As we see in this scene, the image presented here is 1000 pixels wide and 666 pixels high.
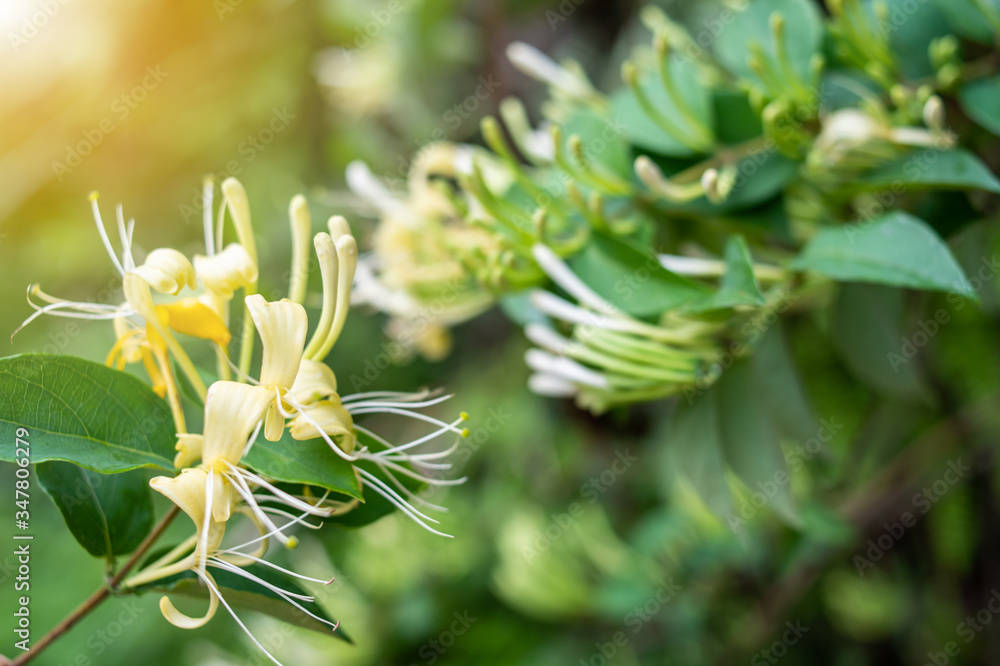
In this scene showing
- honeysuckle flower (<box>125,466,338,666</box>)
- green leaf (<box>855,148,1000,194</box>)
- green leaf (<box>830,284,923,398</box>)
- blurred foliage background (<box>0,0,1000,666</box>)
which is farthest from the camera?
blurred foliage background (<box>0,0,1000,666</box>)

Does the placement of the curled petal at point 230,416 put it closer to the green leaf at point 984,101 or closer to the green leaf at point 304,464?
the green leaf at point 304,464

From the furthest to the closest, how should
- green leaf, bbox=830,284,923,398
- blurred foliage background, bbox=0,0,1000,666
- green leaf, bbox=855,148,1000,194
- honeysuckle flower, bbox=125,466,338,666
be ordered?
blurred foliage background, bbox=0,0,1000,666 → green leaf, bbox=830,284,923,398 → green leaf, bbox=855,148,1000,194 → honeysuckle flower, bbox=125,466,338,666

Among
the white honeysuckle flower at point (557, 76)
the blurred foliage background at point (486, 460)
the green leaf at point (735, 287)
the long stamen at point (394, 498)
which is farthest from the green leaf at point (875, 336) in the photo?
the long stamen at point (394, 498)

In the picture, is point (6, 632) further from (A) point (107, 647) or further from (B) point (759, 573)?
(B) point (759, 573)

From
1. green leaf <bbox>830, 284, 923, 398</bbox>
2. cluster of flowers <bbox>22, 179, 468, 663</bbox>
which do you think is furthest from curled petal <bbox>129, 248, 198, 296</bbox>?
green leaf <bbox>830, 284, 923, 398</bbox>

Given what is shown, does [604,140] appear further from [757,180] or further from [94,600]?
[94,600]

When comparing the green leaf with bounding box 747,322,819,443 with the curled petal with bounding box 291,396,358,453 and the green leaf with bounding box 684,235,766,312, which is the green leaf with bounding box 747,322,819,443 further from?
the curled petal with bounding box 291,396,358,453

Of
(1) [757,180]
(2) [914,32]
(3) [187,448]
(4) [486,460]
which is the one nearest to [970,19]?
(2) [914,32]
